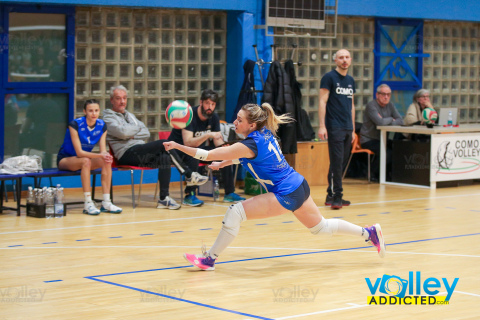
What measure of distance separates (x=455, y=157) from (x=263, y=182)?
660 centimetres

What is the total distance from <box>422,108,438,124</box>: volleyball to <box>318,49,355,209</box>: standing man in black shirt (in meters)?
2.66

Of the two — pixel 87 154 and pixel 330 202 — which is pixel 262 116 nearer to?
pixel 87 154

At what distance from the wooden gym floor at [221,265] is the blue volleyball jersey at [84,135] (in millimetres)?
746

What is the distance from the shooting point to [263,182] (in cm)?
632

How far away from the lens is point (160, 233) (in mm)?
8109

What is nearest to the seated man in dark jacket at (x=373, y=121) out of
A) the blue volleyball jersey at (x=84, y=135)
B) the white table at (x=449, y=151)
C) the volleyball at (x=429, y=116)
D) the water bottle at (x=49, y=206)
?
the white table at (x=449, y=151)

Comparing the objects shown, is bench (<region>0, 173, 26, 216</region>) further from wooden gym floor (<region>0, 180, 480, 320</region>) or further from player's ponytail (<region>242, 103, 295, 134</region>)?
player's ponytail (<region>242, 103, 295, 134</region>)

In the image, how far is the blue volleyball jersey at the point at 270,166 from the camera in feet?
20.2

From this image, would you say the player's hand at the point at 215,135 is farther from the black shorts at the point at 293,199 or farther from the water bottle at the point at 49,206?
the black shorts at the point at 293,199

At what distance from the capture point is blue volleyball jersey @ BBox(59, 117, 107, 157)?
9.42 meters

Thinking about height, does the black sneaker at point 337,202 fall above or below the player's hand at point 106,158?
below

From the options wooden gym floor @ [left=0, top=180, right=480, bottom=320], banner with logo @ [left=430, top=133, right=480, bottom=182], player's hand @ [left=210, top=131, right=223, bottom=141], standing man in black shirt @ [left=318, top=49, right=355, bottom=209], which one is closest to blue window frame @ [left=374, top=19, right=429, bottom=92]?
banner with logo @ [left=430, top=133, right=480, bottom=182]

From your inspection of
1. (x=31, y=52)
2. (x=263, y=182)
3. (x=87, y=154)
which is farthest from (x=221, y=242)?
(x=31, y=52)

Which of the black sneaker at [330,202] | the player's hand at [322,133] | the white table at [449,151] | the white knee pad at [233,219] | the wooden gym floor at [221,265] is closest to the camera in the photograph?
the wooden gym floor at [221,265]
